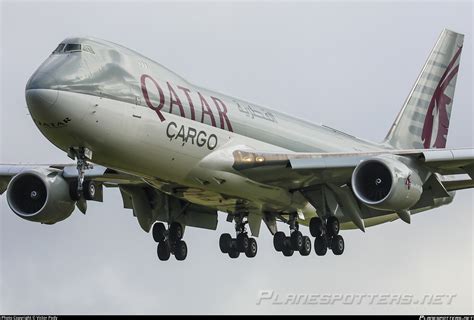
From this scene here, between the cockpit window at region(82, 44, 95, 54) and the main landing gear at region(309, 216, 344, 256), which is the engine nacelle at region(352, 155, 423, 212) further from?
the cockpit window at region(82, 44, 95, 54)

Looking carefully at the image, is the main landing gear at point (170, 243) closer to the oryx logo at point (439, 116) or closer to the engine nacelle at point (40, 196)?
the engine nacelle at point (40, 196)

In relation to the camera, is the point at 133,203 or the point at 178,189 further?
the point at 133,203

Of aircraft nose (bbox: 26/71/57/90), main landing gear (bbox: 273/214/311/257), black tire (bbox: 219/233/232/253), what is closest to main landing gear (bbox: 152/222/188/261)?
black tire (bbox: 219/233/232/253)

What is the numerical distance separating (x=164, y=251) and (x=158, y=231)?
2.35 feet

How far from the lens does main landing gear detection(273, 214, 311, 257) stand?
149ft

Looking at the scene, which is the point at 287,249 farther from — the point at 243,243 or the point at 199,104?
the point at 199,104

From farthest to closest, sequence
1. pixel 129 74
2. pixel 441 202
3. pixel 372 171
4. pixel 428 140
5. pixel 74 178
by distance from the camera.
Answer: pixel 428 140 < pixel 441 202 < pixel 74 178 < pixel 372 171 < pixel 129 74

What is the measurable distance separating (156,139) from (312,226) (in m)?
8.39

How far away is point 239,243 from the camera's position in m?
46.2

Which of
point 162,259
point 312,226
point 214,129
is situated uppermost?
point 214,129

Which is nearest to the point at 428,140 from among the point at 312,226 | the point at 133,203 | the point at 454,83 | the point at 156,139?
the point at 454,83

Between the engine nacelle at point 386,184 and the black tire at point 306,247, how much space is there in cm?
506

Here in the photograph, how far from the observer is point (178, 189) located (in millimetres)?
41688

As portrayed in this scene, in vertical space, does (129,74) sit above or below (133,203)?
above
